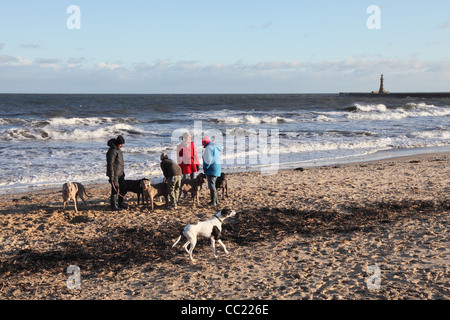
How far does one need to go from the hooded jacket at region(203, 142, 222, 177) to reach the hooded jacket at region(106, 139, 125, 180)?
1.87 meters

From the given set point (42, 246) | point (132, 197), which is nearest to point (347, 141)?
point (132, 197)

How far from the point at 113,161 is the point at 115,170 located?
23cm

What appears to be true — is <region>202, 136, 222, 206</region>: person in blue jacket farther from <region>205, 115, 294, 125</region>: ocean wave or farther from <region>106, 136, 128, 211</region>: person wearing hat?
<region>205, 115, 294, 125</region>: ocean wave

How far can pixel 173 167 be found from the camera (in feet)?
28.8

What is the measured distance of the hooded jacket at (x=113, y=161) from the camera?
28.3 feet

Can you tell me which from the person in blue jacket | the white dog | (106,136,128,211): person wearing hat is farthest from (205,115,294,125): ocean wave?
the white dog

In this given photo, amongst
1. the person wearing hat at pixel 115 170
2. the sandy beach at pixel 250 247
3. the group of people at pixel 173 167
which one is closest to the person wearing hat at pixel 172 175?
the group of people at pixel 173 167

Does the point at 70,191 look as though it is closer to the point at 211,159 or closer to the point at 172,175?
the point at 172,175

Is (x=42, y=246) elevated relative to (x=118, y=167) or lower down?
lower down

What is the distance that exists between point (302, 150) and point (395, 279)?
16193mm

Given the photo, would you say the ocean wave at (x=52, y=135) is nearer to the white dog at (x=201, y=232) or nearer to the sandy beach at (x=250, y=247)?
the sandy beach at (x=250, y=247)

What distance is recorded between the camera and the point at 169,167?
877 cm
